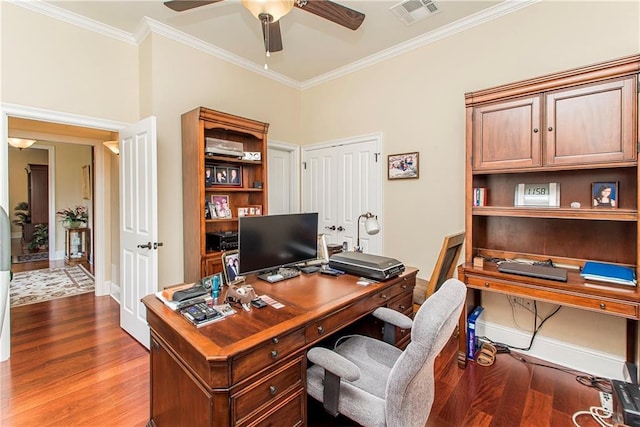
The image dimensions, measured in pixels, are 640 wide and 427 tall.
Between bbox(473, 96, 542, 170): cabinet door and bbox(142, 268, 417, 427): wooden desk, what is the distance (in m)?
1.60

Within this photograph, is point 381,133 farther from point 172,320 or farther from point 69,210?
point 69,210

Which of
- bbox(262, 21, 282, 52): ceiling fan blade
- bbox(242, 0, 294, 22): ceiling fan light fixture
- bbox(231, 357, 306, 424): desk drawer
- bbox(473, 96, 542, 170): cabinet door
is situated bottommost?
bbox(231, 357, 306, 424): desk drawer

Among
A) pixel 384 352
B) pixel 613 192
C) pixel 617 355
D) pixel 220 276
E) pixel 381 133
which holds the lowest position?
pixel 617 355

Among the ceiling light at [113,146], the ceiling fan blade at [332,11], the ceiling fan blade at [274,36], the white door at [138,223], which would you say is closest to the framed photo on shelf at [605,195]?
the ceiling fan blade at [332,11]

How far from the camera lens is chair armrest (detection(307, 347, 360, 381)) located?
4.12 feet

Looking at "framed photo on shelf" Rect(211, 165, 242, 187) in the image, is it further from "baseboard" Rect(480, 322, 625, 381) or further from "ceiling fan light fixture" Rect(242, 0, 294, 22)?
"baseboard" Rect(480, 322, 625, 381)

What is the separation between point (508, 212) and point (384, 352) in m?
1.53

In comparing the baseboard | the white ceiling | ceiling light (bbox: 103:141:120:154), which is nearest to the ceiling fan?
the white ceiling

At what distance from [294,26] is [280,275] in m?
2.50

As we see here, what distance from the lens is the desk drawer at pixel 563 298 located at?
72.7 inches

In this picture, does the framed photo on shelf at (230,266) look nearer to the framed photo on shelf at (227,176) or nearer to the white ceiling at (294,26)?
the framed photo on shelf at (227,176)

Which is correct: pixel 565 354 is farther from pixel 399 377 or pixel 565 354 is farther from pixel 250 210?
pixel 250 210

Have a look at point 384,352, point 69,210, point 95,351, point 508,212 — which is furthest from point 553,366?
point 69,210

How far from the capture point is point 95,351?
8.76ft
